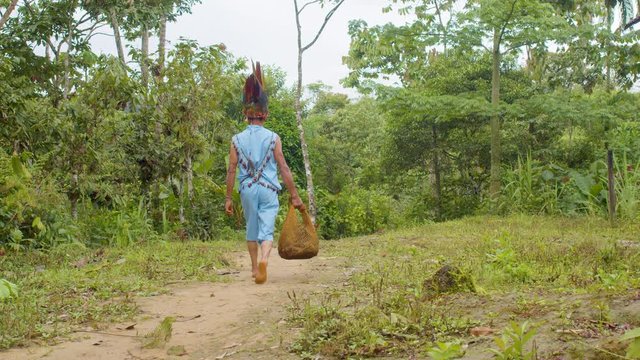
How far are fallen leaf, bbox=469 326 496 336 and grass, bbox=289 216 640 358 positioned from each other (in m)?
0.04

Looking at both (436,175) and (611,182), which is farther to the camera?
(436,175)

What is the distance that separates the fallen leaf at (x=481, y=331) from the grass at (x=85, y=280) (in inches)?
108

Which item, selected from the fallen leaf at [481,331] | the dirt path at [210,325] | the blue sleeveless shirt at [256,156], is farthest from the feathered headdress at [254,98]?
the fallen leaf at [481,331]

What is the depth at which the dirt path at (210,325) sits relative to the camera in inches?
167

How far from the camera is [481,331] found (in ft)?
12.3

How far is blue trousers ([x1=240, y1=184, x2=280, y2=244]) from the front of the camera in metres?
6.72

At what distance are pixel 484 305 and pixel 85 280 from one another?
4026mm

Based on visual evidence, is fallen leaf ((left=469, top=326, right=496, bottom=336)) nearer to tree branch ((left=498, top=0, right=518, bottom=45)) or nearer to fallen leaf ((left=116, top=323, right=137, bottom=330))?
fallen leaf ((left=116, top=323, right=137, bottom=330))

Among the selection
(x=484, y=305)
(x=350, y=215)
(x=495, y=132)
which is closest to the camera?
(x=484, y=305)

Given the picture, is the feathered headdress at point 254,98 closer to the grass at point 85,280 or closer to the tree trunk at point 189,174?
the grass at point 85,280

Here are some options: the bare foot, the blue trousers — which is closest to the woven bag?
the blue trousers

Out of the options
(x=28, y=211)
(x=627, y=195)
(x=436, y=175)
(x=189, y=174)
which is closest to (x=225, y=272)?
(x=28, y=211)

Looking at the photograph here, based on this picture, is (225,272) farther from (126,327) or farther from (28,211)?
(28,211)

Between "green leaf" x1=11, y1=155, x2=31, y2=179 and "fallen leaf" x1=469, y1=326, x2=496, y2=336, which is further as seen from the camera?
"green leaf" x1=11, y1=155, x2=31, y2=179
